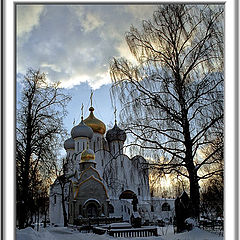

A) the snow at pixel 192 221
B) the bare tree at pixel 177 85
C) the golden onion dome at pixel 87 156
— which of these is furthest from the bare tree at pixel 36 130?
the golden onion dome at pixel 87 156

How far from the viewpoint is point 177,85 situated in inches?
237

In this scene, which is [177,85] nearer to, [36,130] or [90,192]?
[36,130]

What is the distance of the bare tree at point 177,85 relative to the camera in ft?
18.8

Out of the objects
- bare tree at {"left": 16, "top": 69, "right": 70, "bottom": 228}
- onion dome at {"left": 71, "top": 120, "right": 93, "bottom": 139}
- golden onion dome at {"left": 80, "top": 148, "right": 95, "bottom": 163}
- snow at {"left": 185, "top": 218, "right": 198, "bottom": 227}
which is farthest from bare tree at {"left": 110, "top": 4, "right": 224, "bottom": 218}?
onion dome at {"left": 71, "top": 120, "right": 93, "bottom": 139}

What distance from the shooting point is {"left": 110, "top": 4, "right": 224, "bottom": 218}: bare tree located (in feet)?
18.8

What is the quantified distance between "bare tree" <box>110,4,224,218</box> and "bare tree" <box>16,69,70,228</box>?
1.82 m

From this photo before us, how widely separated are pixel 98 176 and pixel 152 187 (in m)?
14.8

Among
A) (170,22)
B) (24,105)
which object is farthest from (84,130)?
(170,22)

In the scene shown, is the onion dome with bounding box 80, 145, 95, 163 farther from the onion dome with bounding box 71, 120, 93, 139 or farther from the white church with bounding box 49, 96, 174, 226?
the onion dome with bounding box 71, 120, 93, 139
